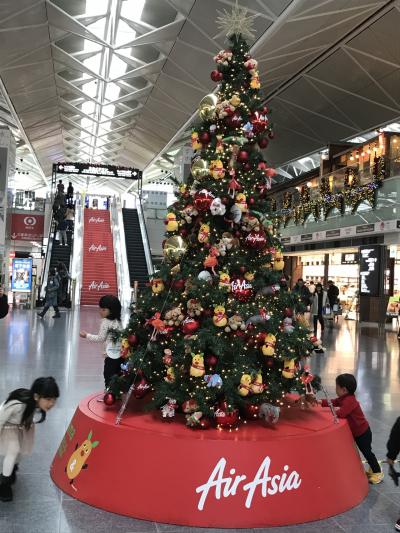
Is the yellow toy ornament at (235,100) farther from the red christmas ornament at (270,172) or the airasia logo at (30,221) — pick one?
the airasia logo at (30,221)

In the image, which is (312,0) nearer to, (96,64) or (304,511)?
(304,511)

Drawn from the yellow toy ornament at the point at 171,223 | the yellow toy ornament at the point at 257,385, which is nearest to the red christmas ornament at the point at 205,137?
the yellow toy ornament at the point at 171,223

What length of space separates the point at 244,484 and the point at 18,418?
59.1 inches

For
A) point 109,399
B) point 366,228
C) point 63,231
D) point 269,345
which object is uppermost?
point 366,228

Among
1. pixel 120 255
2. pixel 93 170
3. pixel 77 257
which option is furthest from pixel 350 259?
pixel 93 170

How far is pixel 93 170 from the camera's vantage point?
32000mm

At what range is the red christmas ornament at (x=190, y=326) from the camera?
394 cm

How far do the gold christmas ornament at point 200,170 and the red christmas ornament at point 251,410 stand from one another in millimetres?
1695

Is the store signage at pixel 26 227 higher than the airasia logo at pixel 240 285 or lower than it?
higher

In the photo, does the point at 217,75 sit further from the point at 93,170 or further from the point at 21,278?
the point at 93,170

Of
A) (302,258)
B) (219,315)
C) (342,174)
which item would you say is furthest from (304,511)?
(302,258)

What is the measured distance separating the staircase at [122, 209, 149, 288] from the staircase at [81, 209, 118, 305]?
2.59ft

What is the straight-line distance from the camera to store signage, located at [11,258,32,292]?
20625 mm

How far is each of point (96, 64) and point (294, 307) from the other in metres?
26.0
